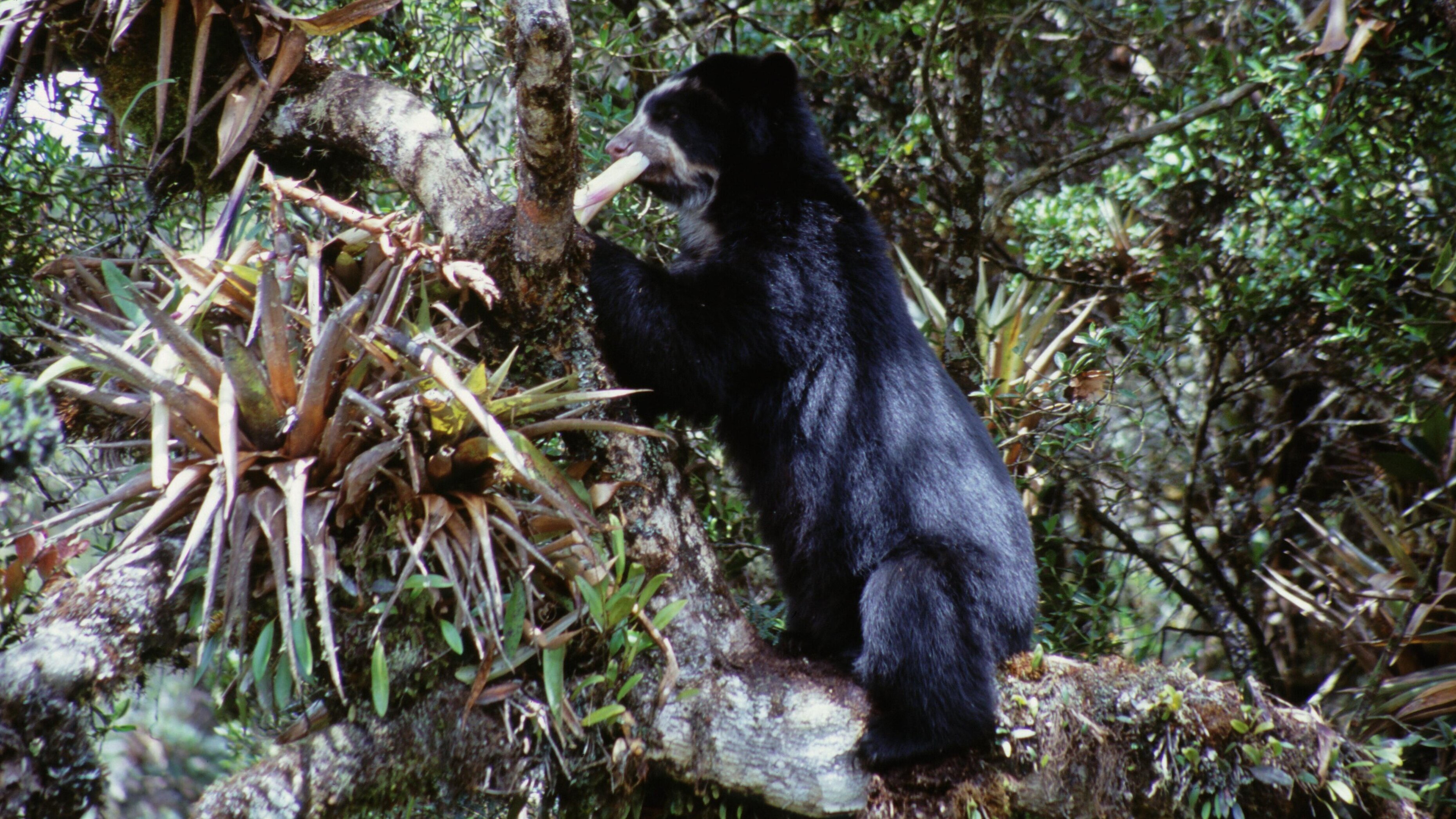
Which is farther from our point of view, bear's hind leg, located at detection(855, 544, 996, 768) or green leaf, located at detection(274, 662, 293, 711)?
bear's hind leg, located at detection(855, 544, 996, 768)

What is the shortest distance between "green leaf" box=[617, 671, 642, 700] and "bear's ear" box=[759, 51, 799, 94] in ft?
8.03

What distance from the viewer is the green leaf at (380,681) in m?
2.21

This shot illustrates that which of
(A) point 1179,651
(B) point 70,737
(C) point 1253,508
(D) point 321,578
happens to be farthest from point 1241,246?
(B) point 70,737

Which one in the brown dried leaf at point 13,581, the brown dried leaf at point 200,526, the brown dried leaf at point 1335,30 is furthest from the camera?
the brown dried leaf at point 1335,30

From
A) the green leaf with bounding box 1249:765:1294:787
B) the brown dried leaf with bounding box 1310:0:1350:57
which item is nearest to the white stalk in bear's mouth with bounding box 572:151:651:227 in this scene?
the brown dried leaf with bounding box 1310:0:1350:57

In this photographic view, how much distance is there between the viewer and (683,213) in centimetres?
406

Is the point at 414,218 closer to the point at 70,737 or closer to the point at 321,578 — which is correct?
the point at 321,578

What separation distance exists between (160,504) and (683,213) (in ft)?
7.84

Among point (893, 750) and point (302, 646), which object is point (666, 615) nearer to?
point (893, 750)

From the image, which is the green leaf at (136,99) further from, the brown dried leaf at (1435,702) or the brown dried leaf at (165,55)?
the brown dried leaf at (1435,702)

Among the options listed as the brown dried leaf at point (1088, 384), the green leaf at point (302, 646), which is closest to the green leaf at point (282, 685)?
the green leaf at point (302, 646)

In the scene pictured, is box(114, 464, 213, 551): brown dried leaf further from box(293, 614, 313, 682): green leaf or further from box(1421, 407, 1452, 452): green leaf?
box(1421, 407, 1452, 452): green leaf

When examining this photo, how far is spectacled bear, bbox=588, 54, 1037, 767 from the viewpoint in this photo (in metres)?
2.95

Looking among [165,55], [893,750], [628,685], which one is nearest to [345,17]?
[165,55]
